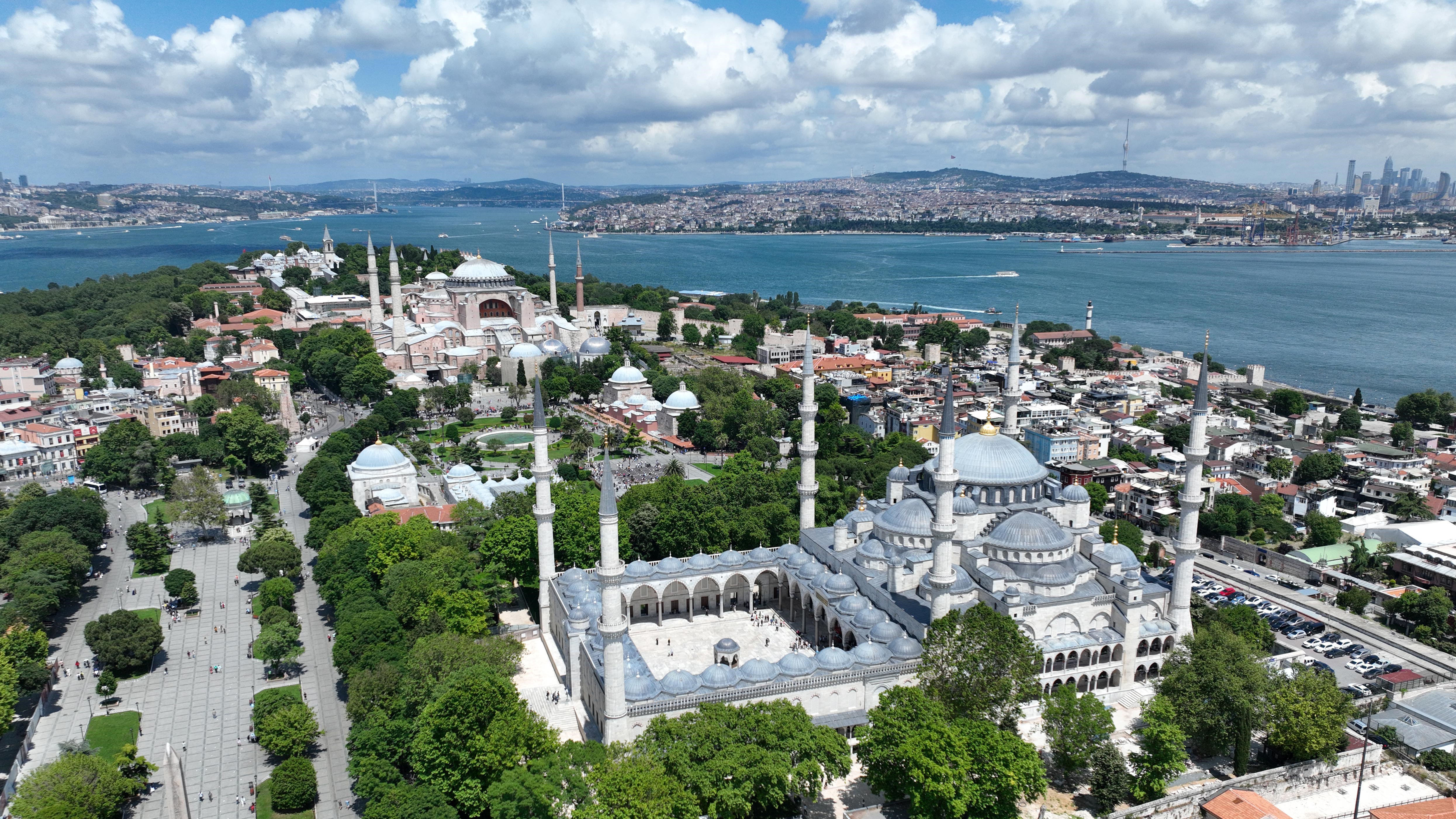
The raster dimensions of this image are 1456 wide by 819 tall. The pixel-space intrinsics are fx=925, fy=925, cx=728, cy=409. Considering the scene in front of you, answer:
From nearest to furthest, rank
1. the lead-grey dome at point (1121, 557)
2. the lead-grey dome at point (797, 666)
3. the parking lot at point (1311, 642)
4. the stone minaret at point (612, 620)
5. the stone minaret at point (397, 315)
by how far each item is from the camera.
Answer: the stone minaret at point (612, 620)
the lead-grey dome at point (797, 666)
the lead-grey dome at point (1121, 557)
the parking lot at point (1311, 642)
the stone minaret at point (397, 315)

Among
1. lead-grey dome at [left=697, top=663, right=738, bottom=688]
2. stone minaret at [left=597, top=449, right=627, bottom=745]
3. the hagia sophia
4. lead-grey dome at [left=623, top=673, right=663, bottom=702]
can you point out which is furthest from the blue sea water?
stone minaret at [left=597, top=449, right=627, bottom=745]

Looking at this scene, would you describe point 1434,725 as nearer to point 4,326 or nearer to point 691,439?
point 691,439

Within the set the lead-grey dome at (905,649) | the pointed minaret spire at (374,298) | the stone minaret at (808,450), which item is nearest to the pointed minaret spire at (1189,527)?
the lead-grey dome at (905,649)

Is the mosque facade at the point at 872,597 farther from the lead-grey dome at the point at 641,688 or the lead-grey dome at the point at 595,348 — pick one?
the lead-grey dome at the point at 595,348

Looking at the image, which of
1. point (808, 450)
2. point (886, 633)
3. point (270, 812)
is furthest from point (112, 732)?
point (808, 450)

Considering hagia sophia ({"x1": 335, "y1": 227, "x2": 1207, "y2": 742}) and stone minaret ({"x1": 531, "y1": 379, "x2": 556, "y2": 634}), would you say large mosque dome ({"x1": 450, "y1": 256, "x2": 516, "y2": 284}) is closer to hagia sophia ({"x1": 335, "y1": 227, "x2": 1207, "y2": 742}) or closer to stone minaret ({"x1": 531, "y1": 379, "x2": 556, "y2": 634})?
hagia sophia ({"x1": 335, "y1": 227, "x2": 1207, "y2": 742})

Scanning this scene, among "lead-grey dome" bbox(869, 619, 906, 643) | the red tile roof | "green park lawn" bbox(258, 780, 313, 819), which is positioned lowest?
"green park lawn" bbox(258, 780, 313, 819)
